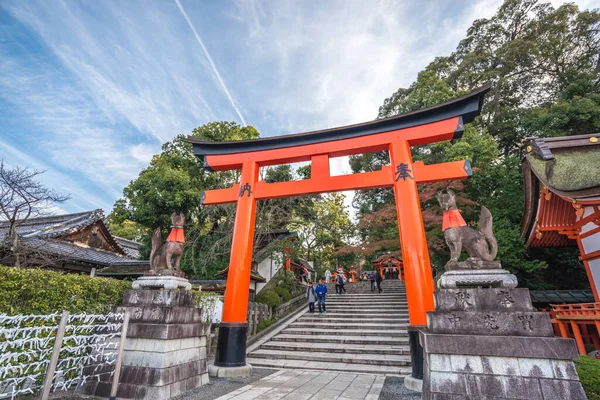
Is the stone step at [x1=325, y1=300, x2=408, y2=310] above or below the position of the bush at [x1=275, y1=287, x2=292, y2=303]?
below

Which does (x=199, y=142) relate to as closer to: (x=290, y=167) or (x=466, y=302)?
(x=466, y=302)

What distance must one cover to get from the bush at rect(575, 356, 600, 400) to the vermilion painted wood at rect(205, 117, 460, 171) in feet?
14.3

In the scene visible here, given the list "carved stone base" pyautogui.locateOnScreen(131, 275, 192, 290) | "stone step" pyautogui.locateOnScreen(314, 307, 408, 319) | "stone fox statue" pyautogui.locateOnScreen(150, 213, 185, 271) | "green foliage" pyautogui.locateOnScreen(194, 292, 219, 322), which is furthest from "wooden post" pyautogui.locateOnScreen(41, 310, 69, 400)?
"stone step" pyautogui.locateOnScreen(314, 307, 408, 319)

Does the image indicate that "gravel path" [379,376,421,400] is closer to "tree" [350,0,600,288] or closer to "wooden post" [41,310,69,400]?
"wooden post" [41,310,69,400]

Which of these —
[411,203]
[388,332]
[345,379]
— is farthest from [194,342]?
[388,332]

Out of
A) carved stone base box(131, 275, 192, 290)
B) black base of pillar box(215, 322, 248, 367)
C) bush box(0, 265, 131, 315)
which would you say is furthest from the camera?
black base of pillar box(215, 322, 248, 367)

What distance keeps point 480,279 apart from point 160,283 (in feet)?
16.2

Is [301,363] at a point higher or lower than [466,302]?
lower

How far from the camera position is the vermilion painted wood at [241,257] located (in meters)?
5.99

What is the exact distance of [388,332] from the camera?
318 inches

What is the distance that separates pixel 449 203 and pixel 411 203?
1299 mm

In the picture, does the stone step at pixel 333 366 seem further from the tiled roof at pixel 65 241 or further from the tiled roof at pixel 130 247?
the tiled roof at pixel 130 247

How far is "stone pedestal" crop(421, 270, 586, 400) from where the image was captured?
307 centimetres

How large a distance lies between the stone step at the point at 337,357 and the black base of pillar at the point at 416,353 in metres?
1.59
